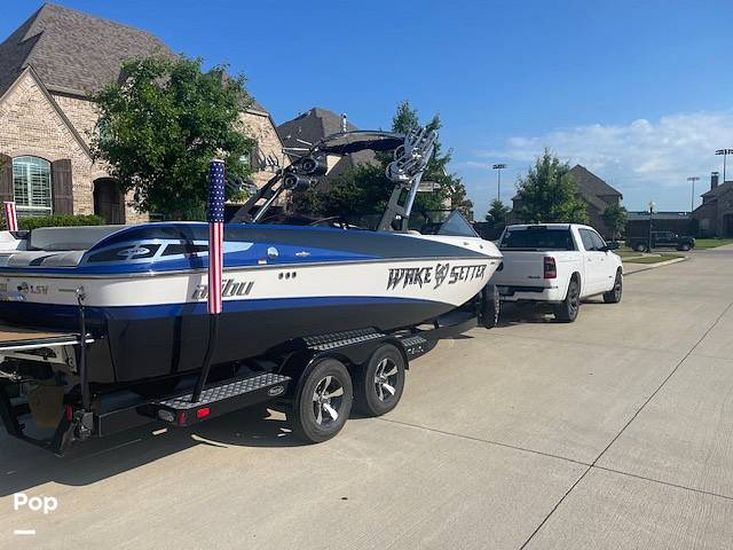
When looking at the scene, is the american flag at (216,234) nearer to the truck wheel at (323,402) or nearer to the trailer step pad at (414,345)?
the truck wheel at (323,402)

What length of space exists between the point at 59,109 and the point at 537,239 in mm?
20770

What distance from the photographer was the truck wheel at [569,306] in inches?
449

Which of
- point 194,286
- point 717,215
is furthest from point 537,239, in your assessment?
point 717,215

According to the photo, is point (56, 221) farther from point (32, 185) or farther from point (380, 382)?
point (380, 382)

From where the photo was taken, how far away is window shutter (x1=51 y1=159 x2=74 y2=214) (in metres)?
24.5

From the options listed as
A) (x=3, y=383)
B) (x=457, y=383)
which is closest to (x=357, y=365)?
(x=457, y=383)

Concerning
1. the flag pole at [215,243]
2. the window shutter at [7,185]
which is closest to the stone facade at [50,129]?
the window shutter at [7,185]

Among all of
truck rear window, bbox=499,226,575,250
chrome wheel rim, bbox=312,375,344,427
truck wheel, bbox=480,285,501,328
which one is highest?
truck rear window, bbox=499,226,575,250

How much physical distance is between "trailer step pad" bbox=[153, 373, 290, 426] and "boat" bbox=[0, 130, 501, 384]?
20cm

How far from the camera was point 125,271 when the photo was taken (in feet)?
12.3

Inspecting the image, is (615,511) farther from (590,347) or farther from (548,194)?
(548,194)

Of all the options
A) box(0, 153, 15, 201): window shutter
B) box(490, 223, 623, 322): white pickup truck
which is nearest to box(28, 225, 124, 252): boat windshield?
box(490, 223, 623, 322): white pickup truck

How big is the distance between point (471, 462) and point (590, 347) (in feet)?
16.8

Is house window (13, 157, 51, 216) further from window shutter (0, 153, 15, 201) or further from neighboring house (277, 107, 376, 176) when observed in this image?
neighboring house (277, 107, 376, 176)
